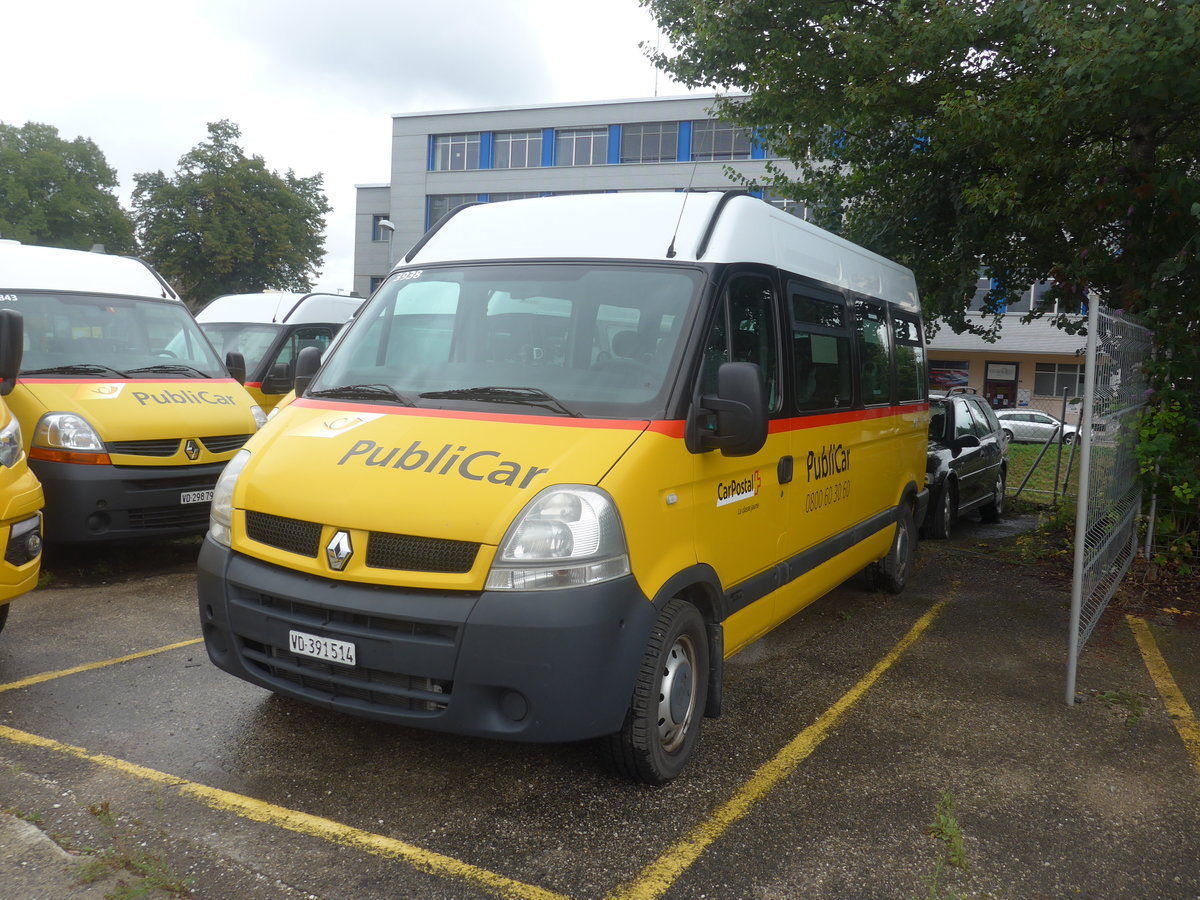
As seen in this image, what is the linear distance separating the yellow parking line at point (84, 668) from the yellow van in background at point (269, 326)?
6.27 metres

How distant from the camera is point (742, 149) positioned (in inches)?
1823

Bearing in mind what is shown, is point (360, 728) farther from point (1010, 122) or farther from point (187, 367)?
point (1010, 122)

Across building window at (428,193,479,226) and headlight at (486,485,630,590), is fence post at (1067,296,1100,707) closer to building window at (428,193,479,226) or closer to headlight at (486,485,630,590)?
headlight at (486,485,630,590)

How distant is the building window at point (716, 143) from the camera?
46219mm

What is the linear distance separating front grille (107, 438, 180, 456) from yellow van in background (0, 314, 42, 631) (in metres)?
1.89

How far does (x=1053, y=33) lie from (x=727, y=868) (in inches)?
243

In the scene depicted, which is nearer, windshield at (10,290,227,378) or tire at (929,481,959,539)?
windshield at (10,290,227,378)

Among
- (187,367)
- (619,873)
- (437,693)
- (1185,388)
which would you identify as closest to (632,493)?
(437,693)

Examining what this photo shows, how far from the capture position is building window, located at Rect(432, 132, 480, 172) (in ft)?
170

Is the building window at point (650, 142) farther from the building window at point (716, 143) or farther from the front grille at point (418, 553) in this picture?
the front grille at point (418, 553)

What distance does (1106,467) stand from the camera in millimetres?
6316

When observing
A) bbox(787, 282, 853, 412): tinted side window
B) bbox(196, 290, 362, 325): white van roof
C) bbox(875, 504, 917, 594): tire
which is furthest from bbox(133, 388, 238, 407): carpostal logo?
bbox(875, 504, 917, 594): tire

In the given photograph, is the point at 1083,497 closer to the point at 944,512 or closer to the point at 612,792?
the point at 612,792

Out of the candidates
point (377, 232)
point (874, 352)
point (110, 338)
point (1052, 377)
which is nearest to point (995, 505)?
point (874, 352)
